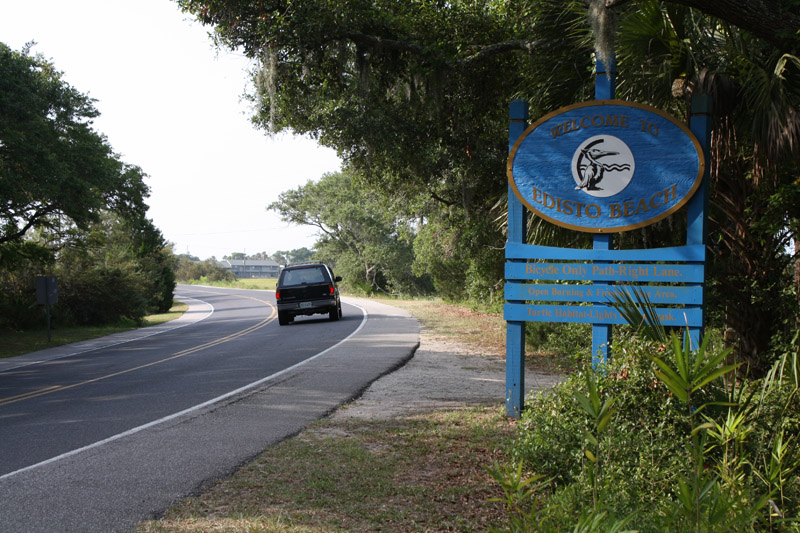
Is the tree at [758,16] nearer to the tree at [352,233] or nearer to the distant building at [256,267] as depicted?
the tree at [352,233]

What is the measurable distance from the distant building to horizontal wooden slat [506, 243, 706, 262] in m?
175

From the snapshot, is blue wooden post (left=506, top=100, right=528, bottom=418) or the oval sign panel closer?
the oval sign panel

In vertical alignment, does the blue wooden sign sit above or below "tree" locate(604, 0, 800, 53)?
below

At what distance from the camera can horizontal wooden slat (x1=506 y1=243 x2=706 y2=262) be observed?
19.3 feet

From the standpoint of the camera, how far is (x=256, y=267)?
183 metres

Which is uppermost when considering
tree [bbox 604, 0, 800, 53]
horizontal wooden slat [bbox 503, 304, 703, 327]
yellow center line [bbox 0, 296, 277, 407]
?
tree [bbox 604, 0, 800, 53]

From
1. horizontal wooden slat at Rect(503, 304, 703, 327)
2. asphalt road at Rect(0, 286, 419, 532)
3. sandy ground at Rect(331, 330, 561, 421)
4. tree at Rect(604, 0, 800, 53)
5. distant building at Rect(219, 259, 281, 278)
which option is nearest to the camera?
asphalt road at Rect(0, 286, 419, 532)

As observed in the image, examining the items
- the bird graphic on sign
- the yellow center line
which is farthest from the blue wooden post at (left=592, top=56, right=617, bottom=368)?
the yellow center line

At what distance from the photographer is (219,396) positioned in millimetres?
8594

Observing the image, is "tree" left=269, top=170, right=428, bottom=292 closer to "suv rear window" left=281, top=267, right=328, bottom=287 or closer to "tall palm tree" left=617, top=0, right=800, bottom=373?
"suv rear window" left=281, top=267, right=328, bottom=287

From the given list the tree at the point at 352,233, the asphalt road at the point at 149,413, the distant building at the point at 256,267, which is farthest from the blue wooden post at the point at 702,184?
the distant building at the point at 256,267

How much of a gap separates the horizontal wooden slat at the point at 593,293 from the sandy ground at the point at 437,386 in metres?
1.51

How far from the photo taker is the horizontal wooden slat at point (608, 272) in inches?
231

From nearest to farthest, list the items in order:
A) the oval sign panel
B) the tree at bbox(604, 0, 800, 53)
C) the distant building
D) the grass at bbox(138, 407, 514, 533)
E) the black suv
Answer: the grass at bbox(138, 407, 514, 533)
the tree at bbox(604, 0, 800, 53)
the oval sign panel
the black suv
the distant building
